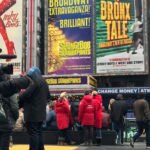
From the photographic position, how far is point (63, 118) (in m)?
15.1

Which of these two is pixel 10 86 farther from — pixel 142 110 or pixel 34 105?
pixel 142 110

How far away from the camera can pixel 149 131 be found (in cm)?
1480

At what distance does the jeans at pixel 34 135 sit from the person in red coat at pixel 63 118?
5.49 m

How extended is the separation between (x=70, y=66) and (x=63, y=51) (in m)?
1.37

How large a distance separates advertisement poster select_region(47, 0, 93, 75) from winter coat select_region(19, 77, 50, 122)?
3149cm

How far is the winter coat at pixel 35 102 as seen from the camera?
906 centimetres

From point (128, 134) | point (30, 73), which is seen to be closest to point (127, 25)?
point (128, 134)

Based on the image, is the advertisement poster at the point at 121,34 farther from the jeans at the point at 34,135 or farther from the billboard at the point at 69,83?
the jeans at the point at 34,135

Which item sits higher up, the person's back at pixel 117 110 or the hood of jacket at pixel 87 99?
the hood of jacket at pixel 87 99

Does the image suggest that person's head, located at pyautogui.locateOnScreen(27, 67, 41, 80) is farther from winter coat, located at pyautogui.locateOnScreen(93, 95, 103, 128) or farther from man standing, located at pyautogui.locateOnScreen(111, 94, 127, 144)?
man standing, located at pyautogui.locateOnScreen(111, 94, 127, 144)

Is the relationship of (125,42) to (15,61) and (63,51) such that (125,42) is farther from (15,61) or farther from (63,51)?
(15,61)

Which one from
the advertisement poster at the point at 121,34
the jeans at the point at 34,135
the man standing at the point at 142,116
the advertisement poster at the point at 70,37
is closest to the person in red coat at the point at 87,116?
the man standing at the point at 142,116

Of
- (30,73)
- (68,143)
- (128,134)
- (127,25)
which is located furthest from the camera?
(127,25)

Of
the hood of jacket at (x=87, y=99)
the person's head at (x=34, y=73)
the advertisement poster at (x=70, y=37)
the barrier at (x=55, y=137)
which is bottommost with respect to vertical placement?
the barrier at (x=55, y=137)
